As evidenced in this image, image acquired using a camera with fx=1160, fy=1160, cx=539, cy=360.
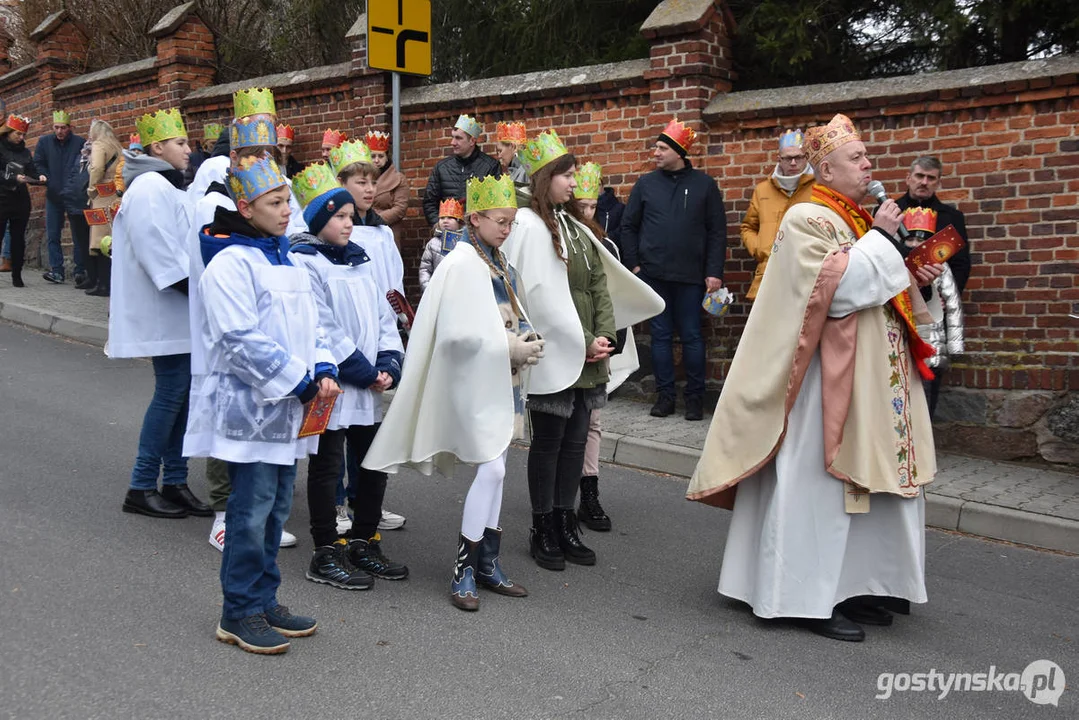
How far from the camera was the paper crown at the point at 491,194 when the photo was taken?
491 centimetres

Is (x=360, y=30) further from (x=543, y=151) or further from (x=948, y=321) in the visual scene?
(x=948, y=321)

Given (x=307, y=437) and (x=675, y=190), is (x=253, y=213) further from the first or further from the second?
(x=675, y=190)

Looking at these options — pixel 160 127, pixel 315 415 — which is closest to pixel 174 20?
pixel 160 127

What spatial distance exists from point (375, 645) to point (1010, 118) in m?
5.66

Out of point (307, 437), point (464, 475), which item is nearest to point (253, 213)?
point (307, 437)

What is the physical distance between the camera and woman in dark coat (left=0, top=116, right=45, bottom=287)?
1405 cm

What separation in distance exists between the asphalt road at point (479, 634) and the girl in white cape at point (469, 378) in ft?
1.30

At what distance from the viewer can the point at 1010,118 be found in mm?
7688

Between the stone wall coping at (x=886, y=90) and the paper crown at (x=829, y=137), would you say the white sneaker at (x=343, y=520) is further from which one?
the stone wall coping at (x=886, y=90)

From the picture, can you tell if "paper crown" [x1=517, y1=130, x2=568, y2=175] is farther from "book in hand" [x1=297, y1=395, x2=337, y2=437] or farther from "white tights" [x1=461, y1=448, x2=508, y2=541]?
"book in hand" [x1=297, y1=395, x2=337, y2=437]

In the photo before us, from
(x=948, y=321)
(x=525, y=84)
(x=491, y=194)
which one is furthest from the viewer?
(x=525, y=84)

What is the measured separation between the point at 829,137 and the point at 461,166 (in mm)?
5603

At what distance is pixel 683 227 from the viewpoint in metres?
8.68

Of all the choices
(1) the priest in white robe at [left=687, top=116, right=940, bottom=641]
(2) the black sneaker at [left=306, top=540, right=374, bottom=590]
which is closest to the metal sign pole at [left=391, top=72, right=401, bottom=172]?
(2) the black sneaker at [left=306, top=540, right=374, bottom=590]
